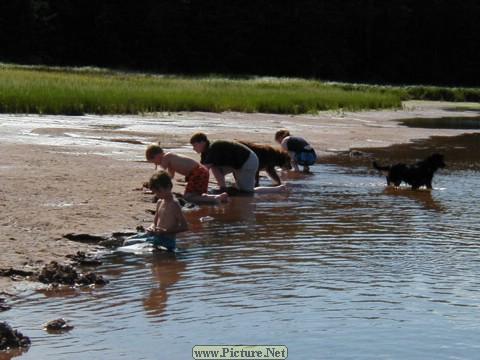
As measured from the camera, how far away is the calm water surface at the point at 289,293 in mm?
6500

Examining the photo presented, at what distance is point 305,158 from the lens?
643 inches

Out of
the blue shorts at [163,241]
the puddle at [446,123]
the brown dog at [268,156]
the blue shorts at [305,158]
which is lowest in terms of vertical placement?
the blue shorts at [163,241]

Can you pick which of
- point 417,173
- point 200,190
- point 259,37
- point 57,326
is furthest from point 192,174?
point 259,37

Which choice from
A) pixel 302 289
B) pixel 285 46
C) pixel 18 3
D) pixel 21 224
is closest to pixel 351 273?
pixel 302 289

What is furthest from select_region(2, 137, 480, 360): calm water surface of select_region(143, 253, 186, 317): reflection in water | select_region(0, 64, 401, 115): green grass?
select_region(0, 64, 401, 115): green grass

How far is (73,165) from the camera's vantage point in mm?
14539

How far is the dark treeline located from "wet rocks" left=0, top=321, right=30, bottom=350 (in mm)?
58062

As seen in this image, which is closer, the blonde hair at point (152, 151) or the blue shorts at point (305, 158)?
the blonde hair at point (152, 151)

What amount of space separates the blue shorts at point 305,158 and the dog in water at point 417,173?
1684 mm

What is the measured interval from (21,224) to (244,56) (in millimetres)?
62102

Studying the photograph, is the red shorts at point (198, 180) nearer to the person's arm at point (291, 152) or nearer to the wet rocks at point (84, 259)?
the wet rocks at point (84, 259)

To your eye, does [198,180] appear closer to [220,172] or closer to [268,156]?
[220,172]

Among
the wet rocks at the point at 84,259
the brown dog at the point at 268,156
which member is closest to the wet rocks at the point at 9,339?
the wet rocks at the point at 84,259

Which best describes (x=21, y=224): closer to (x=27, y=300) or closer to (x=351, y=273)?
(x=27, y=300)
